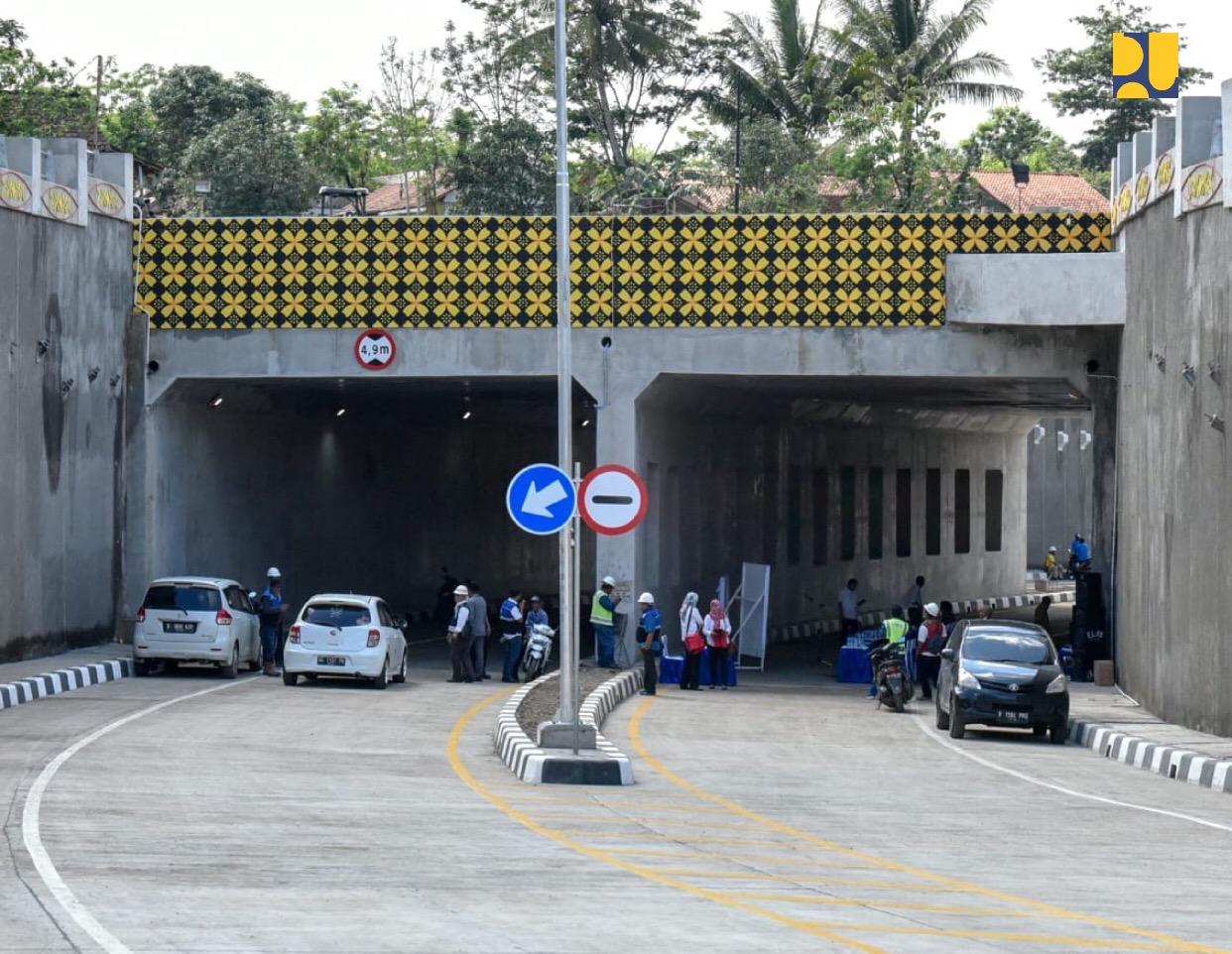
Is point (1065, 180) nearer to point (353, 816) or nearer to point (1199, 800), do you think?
point (1199, 800)

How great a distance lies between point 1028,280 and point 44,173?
51.7 ft

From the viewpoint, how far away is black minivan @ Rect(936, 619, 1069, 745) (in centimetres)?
2491

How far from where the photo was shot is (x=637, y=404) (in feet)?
111

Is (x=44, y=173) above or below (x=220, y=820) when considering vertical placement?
above

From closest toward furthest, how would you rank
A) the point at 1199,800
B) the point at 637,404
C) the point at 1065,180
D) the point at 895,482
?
the point at 1199,800 < the point at 637,404 < the point at 895,482 < the point at 1065,180

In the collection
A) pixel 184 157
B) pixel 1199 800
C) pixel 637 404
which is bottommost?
pixel 1199 800

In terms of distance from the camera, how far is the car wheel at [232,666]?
97.9 feet

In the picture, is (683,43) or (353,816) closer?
(353,816)

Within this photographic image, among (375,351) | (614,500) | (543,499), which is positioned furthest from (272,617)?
(543,499)

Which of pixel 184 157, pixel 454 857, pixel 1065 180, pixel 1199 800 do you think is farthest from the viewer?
pixel 1065 180

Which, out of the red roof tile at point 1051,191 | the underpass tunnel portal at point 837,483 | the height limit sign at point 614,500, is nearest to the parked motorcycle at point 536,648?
the underpass tunnel portal at point 837,483

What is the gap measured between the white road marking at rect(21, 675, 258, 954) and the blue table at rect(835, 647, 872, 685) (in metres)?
15.6

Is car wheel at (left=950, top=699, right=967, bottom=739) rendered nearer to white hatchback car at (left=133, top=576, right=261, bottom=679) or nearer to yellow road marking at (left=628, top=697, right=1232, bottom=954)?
yellow road marking at (left=628, top=697, right=1232, bottom=954)

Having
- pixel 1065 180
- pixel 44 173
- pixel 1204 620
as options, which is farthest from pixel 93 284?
pixel 1065 180
